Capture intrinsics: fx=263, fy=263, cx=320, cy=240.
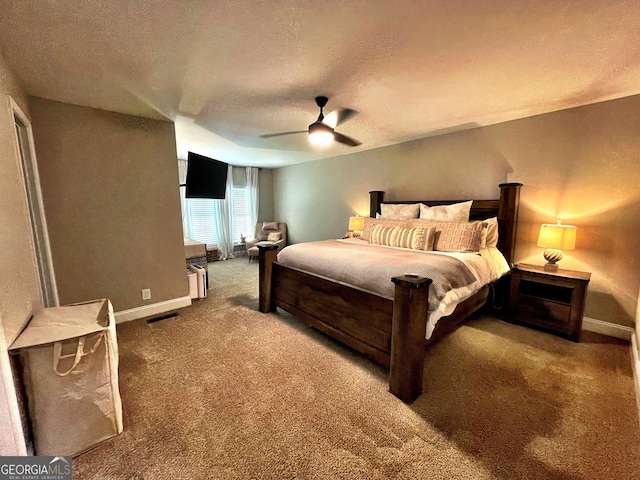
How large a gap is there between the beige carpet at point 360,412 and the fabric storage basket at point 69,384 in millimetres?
121

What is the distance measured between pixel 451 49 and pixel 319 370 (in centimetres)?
242

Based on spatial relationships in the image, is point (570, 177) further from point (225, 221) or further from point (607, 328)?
point (225, 221)

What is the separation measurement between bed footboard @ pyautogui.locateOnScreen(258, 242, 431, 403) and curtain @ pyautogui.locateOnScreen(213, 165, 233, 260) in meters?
3.62

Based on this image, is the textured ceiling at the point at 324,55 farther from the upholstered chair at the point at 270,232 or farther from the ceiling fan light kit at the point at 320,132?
the upholstered chair at the point at 270,232

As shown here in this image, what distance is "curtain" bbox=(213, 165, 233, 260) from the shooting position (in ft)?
20.1

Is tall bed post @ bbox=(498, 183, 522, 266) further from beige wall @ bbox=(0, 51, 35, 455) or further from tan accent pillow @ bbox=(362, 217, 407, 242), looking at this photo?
beige wall @ bbox=(0, 51, 35, 455)

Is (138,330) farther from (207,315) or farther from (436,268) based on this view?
(436,268)

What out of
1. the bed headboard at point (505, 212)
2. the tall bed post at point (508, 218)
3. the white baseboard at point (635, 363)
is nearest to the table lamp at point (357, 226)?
the bed headboard at point (505, 212)

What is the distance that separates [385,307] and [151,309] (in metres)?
2.73

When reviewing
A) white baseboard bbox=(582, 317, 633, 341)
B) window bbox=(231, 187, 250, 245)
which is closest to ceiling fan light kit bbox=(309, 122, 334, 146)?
white baseboard bbox=(582, 317, 633, 341)

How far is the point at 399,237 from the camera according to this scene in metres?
3.03

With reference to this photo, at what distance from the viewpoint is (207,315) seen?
3.06m

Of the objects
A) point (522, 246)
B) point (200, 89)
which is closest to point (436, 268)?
point (522, 246)

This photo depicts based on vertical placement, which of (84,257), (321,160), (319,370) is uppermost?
(321,160)
